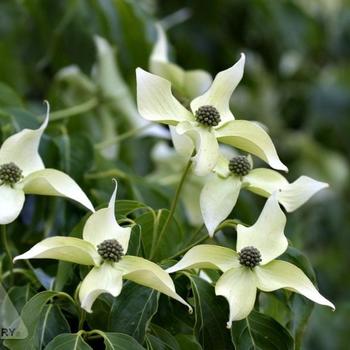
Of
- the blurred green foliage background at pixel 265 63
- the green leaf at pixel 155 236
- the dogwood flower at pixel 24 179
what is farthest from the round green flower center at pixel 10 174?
the blurred green foliage background at pixel 265 63

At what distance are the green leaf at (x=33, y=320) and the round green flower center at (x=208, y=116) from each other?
16 cm

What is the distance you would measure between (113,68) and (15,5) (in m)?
0.21

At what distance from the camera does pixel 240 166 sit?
775mm

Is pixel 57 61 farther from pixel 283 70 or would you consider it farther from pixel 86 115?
pixel 283 70

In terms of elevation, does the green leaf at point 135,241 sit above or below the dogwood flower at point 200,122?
below

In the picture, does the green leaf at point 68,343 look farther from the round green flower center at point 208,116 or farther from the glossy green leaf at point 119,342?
the round green flower center at point 208,116

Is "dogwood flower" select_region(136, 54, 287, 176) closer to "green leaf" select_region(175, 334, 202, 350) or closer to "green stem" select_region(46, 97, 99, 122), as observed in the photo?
"green leaf" select_region(175, 334, 202, 350)

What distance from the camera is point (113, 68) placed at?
4.52 ft

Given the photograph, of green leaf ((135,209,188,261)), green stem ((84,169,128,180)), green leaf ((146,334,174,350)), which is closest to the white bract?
green stem ((84,169,128,180))

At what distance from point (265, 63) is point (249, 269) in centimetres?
144

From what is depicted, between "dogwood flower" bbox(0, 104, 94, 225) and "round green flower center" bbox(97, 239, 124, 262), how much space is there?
3cm

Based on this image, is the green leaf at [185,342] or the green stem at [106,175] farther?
the green stem at [106,175]

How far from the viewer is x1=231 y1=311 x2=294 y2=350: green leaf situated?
718 millimetres

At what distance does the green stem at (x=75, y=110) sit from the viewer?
3.96ft
